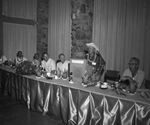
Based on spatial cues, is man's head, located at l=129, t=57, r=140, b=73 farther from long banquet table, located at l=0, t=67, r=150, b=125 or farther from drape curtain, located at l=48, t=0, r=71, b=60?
drape curtain, located at l=48, t=0, r=71, b=60

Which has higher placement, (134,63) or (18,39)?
(18,39)

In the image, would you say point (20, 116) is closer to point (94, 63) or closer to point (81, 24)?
point (94, 63)

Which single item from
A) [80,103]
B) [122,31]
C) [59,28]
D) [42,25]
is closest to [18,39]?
[42,25]

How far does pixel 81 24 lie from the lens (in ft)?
15.6

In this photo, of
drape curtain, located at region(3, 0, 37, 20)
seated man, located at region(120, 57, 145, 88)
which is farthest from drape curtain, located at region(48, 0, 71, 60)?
seated man, located at region(120, 57, 145, 88)

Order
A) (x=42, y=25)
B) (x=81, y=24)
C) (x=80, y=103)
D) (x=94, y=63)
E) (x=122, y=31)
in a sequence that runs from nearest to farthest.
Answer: (x=80, y=103)
(x=94, y=63)
(x=81, y=24)
(x=122, y=31)
(x=42, y=25)

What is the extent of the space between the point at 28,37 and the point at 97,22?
358 centimetres

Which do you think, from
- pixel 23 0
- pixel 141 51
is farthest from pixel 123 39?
pixel 23 0

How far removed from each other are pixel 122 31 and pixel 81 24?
1516 millimetres

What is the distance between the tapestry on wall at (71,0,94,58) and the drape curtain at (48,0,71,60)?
152 cm

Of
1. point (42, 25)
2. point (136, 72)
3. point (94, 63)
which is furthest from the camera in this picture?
point (42, 25)

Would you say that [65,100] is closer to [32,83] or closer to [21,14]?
[32,83]

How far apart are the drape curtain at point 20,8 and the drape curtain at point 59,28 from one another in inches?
33.3

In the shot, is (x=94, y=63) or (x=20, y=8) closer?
(x=94, y=63)
